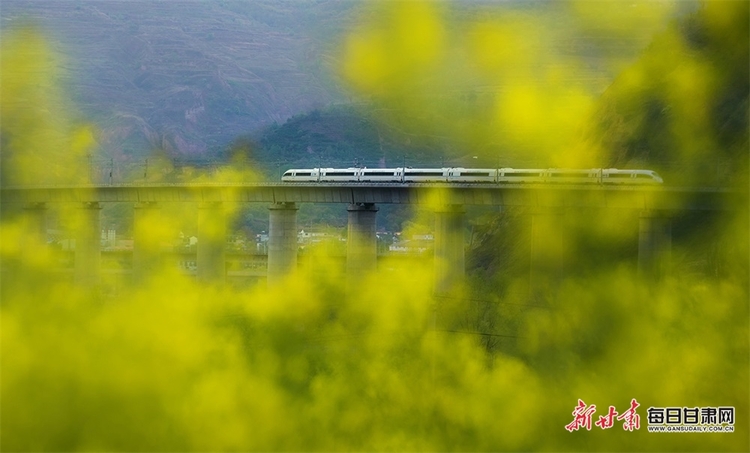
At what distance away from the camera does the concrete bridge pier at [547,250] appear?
184 ft

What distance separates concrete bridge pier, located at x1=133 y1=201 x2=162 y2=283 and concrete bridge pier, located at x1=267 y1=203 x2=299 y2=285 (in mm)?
8297

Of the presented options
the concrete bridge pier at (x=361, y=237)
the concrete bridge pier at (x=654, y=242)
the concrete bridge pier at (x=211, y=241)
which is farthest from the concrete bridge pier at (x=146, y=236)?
the concrete bridge pier at (x=654, y=242)

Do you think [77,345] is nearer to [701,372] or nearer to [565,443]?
[565,443]

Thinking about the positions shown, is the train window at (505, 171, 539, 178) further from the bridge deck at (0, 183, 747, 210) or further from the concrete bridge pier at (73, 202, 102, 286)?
the concrete bridge pier at (73, 202, 102, 286)

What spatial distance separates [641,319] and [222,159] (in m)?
61.6

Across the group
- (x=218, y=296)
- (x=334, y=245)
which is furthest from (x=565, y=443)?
(x=334, y=245)

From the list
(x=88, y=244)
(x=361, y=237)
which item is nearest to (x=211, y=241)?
(x=88, y=244)

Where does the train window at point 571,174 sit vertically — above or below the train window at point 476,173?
below

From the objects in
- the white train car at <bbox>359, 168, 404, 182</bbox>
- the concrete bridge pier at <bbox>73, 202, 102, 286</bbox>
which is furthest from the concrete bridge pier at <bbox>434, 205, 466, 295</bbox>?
the concrete bridge pier at <bbox>73, 202, 102, 286</bbox>

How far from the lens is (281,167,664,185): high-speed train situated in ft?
185

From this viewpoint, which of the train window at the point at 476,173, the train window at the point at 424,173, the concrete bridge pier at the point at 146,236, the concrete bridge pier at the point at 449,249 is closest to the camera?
the concrete bridge pier at the point at 449,249

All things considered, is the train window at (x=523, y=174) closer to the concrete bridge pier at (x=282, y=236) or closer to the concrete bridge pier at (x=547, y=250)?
the concrete bridge pier at (x=547, y=250)

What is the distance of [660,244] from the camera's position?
5325 centimetres

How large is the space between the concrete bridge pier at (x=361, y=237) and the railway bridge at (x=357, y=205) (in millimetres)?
63
